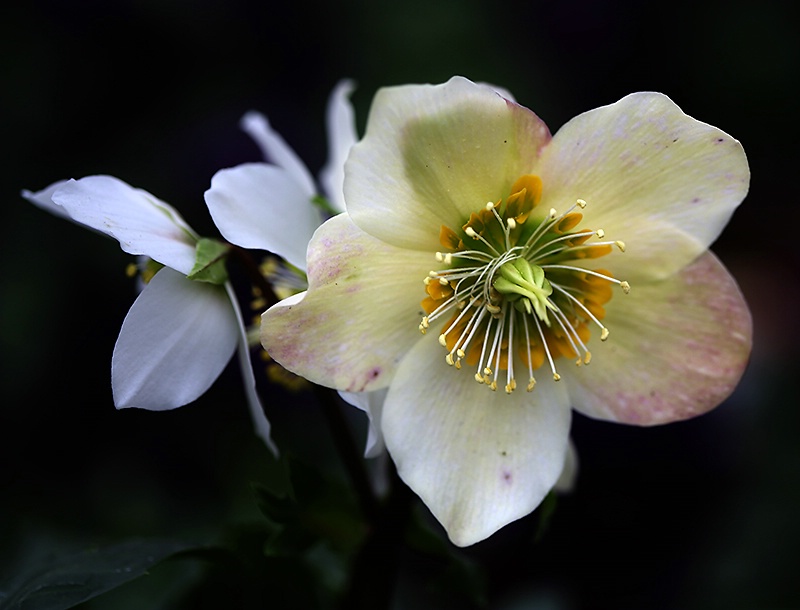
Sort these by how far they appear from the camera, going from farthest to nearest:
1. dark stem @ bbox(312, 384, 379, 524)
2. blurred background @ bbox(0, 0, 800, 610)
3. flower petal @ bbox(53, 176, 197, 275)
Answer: blurred background @ bbox(0, 0, 800, 610)
dark stem @ bbox(312, 384, 379, 524)
flower petal @ bbox(53, 176, 197, 275)

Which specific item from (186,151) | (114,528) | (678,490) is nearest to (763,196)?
(678,490)

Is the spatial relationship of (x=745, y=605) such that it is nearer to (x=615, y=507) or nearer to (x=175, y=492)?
(x=615, y=507)

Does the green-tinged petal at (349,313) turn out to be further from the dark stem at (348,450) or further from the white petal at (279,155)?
the white petal at (279,155)

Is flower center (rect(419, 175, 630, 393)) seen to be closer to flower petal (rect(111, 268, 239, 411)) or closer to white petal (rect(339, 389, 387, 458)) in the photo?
white petal (rect(339, 389, 387, 458))

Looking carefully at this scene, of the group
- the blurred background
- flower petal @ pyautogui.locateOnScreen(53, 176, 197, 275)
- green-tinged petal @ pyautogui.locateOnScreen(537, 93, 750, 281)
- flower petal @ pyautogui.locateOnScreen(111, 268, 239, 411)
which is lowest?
the blurred background

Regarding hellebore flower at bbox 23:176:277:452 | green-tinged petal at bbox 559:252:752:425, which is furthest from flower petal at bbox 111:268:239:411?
green-tinged petal at bbox 559:252:752:425

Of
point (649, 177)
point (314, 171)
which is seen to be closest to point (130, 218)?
point (649, 177)

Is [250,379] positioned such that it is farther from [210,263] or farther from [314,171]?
[314,171]

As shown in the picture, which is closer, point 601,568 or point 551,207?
point 551,207
